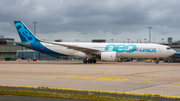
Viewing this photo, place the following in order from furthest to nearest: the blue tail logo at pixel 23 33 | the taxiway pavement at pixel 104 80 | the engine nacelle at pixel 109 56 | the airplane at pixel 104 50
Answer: the blue tail logo at pixel 23 33 < the airplane at pixel 104 50 < the engine nacelle at pixel 109 56 < the taxiway pavement at pixel 104 80

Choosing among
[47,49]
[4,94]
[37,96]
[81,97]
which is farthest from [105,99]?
[47,49]

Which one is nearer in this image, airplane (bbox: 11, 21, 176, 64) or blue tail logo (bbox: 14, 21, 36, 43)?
airplane (bbox: 11, 21, 176, 64)

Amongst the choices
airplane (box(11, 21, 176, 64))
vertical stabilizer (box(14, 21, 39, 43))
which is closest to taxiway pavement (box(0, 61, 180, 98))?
airplane (box(11, 21, 176, 64))

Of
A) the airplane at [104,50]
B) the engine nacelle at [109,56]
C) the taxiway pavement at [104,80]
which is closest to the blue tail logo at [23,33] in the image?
the airplane at [104,50]

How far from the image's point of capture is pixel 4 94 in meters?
7.44

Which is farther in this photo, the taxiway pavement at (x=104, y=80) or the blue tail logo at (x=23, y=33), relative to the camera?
the blue tail logo at (x=23, y=33)

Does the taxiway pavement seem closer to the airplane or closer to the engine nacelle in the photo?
the engine nacelle

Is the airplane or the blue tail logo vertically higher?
the blue tail logo

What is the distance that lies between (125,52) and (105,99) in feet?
91.9

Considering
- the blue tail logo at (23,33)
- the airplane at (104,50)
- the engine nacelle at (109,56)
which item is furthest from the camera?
the blue tail logo at (23,33)

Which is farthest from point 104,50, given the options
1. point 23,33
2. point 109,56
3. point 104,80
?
point 104,80

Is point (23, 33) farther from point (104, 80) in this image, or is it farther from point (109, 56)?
point (104, 80)

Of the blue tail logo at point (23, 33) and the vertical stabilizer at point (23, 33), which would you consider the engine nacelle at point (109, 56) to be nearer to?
the vertical stabilizer at point (23, 33)

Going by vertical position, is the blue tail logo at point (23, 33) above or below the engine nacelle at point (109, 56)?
above
